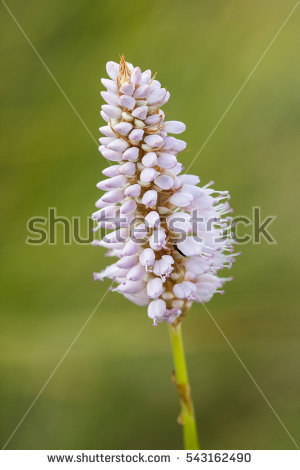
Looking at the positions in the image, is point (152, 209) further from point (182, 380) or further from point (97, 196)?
point (97, 196)

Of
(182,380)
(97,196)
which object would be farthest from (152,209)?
(97,196)

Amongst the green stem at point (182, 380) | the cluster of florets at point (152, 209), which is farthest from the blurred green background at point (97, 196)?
the cluster of florets at point (152, 209)

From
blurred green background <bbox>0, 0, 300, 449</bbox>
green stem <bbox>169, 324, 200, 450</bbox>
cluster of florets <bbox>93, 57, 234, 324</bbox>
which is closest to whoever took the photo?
cluster of florets <bbox>93, 57, 234, 324</bbox>

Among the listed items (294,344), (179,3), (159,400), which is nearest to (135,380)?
(159,400)

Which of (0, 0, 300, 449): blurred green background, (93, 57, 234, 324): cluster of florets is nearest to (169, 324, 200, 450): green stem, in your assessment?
(93, 57, 234, 324): cluster of florets

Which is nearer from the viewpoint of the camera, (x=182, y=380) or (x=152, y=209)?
(x=152, y=209)

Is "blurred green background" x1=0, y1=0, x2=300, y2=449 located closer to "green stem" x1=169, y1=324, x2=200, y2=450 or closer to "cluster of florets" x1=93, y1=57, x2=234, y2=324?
"green stem" x1=169, y1=324, x2=200, y2=450

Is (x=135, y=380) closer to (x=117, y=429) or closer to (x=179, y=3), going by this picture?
(x=117, y=429)
